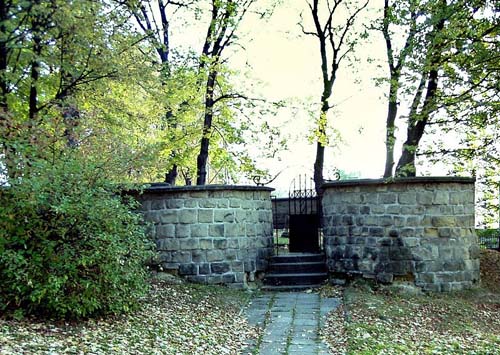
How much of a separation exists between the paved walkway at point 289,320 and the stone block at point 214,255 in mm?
855

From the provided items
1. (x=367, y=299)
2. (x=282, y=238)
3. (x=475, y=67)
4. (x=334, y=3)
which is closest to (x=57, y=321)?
(x=367, y=299)

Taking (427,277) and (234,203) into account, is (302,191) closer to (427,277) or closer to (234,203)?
(234,203)

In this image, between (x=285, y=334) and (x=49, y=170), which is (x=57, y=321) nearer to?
(x=49, y=170)

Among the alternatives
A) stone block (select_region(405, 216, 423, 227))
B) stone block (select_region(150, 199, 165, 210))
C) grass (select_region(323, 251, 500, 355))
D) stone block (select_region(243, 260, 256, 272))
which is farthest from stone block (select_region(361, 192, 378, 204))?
stone block (select_region(150, 199, 165, 210))

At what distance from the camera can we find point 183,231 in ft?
23.4

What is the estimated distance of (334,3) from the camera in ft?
38.7

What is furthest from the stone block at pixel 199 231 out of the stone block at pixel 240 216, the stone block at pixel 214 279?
the stone block at pixel 214 279

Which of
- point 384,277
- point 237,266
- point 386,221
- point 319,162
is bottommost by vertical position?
point 384,277

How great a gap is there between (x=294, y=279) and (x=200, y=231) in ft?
5.73

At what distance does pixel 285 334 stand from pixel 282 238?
7.91m

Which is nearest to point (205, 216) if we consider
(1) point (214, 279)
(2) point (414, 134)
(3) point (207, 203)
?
(3) point (207, 203)

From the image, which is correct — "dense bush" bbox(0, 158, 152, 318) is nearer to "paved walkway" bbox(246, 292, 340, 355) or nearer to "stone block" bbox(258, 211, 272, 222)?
"paved walkway" bbox(246, 292, 340, 355)

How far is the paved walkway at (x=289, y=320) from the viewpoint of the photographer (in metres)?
4.73

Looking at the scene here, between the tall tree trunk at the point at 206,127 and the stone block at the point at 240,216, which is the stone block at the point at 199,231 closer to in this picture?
the stone block at the point at 240,216
